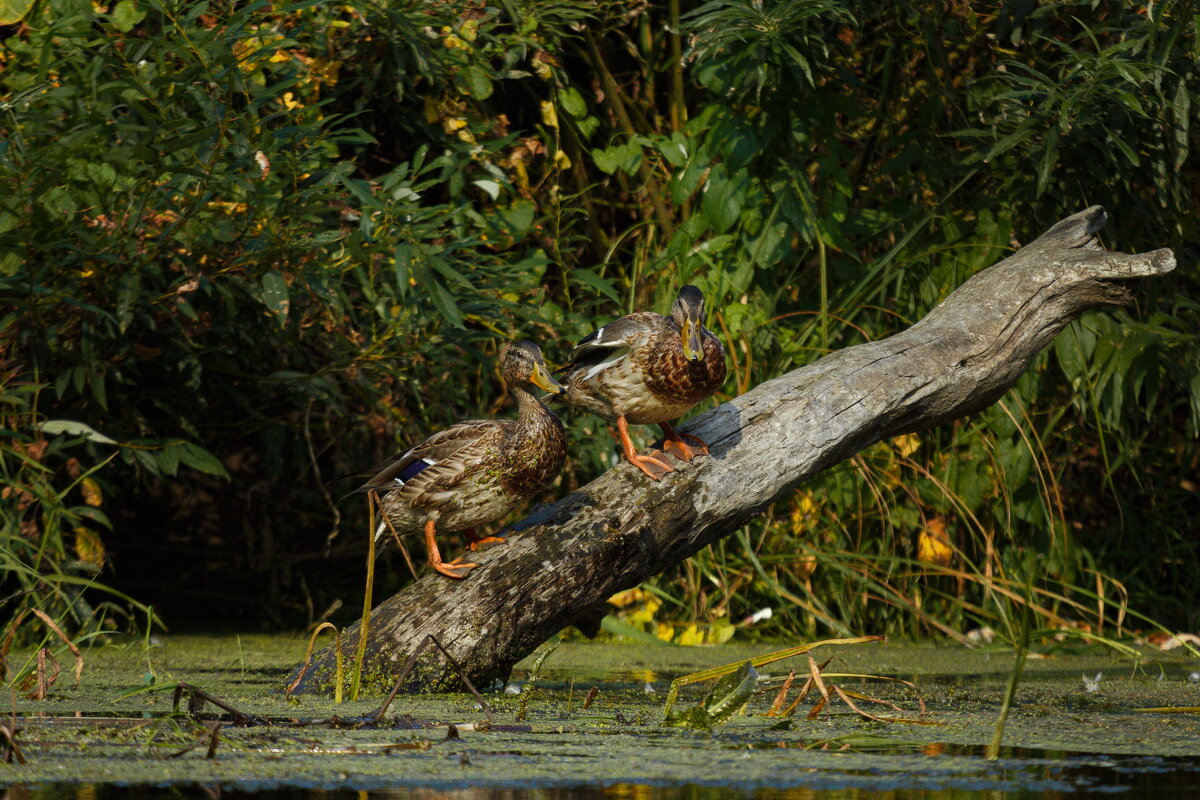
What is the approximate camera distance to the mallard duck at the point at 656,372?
153 inches

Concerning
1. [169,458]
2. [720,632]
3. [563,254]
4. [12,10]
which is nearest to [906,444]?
[720,632]

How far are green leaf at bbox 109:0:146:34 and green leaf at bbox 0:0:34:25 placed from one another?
0.88 feet

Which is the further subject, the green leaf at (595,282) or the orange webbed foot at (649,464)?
the green leaf at (595,282)

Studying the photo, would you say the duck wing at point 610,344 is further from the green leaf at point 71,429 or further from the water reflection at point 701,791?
the water reflection at point 701,791

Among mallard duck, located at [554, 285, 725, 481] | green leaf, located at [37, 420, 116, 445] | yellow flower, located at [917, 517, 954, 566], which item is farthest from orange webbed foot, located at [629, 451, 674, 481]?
yellow flower, located at [917, 517, 954, 566]

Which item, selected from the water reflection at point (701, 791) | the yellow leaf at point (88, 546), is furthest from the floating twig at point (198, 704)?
the yellow leaf at point (88, 546)

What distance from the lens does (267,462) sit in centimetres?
529

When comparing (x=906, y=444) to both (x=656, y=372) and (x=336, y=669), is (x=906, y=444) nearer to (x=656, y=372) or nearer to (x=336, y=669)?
(x=656, y=372)

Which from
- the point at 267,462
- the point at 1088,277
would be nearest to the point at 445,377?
the point at 267,462

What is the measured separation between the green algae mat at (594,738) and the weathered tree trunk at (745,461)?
0.20 m

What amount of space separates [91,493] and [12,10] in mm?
1619

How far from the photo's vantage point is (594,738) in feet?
9.27

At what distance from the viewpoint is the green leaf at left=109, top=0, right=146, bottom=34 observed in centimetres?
434

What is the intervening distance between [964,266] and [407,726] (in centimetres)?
337
